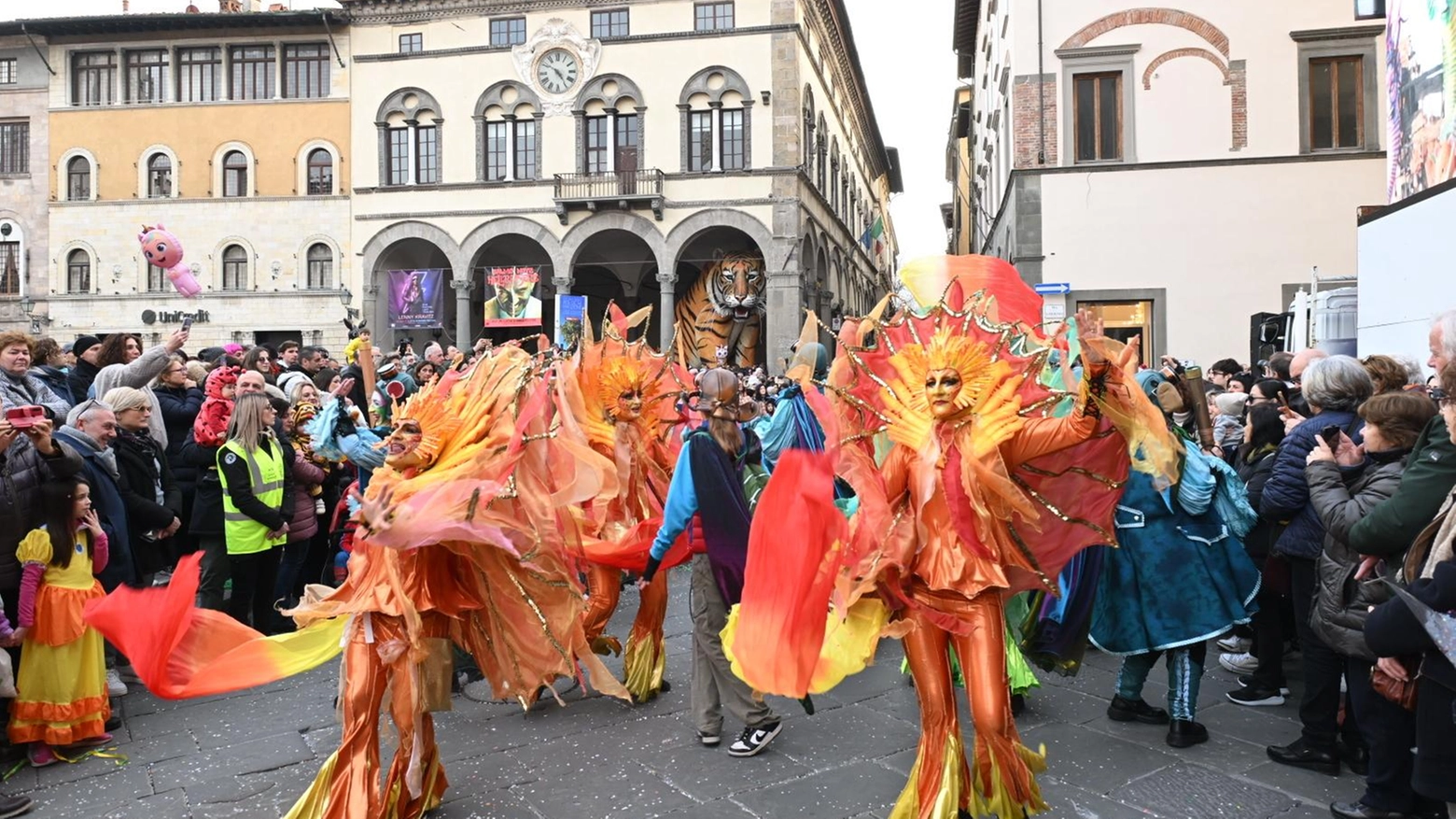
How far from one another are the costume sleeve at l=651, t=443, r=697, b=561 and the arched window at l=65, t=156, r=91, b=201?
120 feet

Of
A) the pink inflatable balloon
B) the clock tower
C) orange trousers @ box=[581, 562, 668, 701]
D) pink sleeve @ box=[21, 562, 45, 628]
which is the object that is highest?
the clock tower

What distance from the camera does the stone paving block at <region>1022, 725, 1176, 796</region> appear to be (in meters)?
4.73

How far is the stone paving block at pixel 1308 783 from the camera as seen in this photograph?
4.43 meters

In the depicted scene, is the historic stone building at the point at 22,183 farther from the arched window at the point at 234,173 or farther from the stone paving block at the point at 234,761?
the stone paving block at the point at 234,761

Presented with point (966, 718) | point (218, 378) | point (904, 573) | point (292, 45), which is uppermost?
point (292, 45)

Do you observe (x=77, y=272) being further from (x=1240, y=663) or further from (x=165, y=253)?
(x=1240, y=663)

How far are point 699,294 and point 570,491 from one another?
3038cm

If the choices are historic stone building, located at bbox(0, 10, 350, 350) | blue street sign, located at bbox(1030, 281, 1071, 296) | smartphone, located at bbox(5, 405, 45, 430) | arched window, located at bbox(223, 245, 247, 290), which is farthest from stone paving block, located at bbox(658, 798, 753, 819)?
arched window, located at bbox(223, 245, 247, 290)

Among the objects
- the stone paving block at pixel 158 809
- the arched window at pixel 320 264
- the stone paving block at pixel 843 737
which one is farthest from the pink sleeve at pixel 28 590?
the arched window at pixel 320 264

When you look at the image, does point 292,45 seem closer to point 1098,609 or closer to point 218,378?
point 218,378

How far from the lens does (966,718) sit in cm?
577

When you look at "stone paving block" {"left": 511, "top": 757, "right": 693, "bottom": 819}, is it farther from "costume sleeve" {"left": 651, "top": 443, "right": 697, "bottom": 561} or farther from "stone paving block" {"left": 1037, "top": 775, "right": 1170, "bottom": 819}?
"stone paving block" {"left": 1037, "top": 775, "right": 1170, "bottom": 819}

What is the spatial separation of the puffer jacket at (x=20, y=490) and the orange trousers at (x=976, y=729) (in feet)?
13.5

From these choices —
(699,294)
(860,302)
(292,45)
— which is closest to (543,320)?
(699,294)
